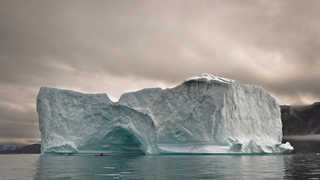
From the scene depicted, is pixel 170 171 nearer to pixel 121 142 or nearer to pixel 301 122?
pixel 121 142

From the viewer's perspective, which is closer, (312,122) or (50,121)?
(50,121)

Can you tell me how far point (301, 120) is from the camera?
130 m

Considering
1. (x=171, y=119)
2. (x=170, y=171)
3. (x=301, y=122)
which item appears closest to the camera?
(x=170, y=171)

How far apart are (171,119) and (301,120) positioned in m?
109

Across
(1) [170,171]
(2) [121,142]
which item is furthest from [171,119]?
(1) [170,171]

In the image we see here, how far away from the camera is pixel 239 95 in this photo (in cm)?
3569

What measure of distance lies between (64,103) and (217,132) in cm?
1521

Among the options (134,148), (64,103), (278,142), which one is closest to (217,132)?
(278,142)

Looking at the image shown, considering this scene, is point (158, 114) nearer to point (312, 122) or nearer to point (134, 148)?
point (134, 148)

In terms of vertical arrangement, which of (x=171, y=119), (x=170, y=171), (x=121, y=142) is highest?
(x=171, y=119)

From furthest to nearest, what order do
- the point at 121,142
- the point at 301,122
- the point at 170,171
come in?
1. the point at 301,122
2. the point at 121,142
3. the point at 170,171

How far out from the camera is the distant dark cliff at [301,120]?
126675mm

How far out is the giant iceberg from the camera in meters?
33.1

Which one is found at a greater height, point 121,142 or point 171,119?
point 171,119
